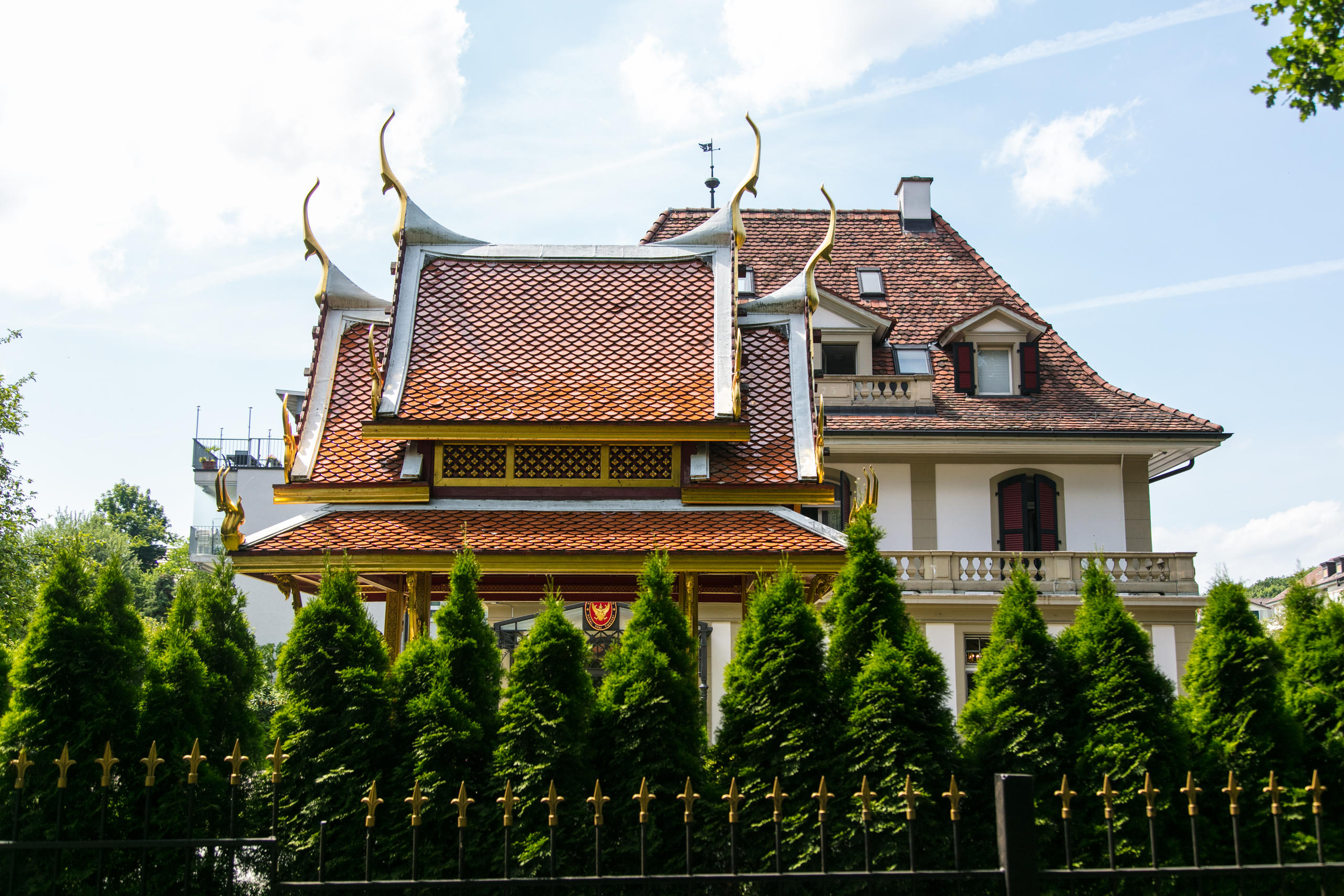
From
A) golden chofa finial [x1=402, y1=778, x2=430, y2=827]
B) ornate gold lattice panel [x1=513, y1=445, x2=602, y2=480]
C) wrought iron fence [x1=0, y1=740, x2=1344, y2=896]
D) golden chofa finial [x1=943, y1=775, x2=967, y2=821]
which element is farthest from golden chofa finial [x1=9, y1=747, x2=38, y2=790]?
ornate gold lattice panel [x1=513, y1=445, x2=602, y2=480]

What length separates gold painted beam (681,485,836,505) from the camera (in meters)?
10.2

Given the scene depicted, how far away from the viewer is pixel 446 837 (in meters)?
6.45

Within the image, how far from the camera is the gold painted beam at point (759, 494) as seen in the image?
10195mm

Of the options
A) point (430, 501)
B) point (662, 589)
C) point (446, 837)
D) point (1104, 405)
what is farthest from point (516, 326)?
point (1104, 405)

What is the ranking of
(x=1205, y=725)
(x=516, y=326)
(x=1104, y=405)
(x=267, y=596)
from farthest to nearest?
(x=267, y=596)
(x=1104, y=405)
(x=516, y=326)
(x=1205, y=725)

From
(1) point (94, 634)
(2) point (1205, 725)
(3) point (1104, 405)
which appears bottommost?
(2) point (1205, 725)

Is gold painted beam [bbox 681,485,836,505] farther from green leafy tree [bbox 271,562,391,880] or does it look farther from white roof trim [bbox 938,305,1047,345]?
white roof trim [bbox 938,305,1047,345]

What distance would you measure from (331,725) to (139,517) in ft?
324

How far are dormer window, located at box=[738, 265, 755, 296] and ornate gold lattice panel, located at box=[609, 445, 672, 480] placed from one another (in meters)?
12.6

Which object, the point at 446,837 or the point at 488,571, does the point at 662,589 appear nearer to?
the point at 446,837

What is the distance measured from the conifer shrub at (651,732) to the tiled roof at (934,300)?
1439 cm

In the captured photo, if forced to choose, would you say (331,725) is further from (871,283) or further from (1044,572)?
(871,283)

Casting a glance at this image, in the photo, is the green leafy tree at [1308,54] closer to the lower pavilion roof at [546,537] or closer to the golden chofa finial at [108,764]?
the lower pavilion roof at [546,537]

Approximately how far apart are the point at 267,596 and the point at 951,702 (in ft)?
104
